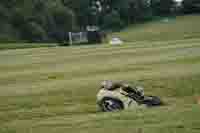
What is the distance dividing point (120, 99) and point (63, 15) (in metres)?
59.9

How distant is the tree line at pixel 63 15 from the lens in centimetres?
5984

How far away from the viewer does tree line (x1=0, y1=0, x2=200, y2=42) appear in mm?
59844

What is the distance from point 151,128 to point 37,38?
55.2 m

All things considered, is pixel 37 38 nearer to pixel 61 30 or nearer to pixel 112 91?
pixel 61 30

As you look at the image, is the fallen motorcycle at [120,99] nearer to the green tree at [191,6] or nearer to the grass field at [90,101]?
the grass field at [90,101]

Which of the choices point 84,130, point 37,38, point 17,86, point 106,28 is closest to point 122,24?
point 106,28

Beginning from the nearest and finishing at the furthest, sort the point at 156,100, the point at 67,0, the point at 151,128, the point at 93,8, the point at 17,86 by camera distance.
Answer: the point at 151,128, the point at 156,100, the point at 17,86, the point at 67,0, the point at 93,8

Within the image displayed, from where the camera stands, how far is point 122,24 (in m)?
90.1

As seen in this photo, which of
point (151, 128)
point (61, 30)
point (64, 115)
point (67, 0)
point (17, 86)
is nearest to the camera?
point (151, 128)

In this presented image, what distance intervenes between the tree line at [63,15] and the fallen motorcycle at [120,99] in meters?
48.6

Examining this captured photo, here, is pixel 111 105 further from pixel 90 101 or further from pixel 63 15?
pixel 63 15

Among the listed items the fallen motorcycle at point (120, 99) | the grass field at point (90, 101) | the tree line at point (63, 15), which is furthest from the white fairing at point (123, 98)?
the tree line at point (63, 15)

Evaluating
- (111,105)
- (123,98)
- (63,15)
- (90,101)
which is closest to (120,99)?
(123,98)

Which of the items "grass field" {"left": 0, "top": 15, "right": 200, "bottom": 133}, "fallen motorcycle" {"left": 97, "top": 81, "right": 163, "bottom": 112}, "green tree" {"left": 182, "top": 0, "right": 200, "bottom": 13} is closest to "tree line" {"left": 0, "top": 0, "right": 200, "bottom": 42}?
"green tree" {"left": 182, "top": 0, "right": 200, "bottom": 13}
